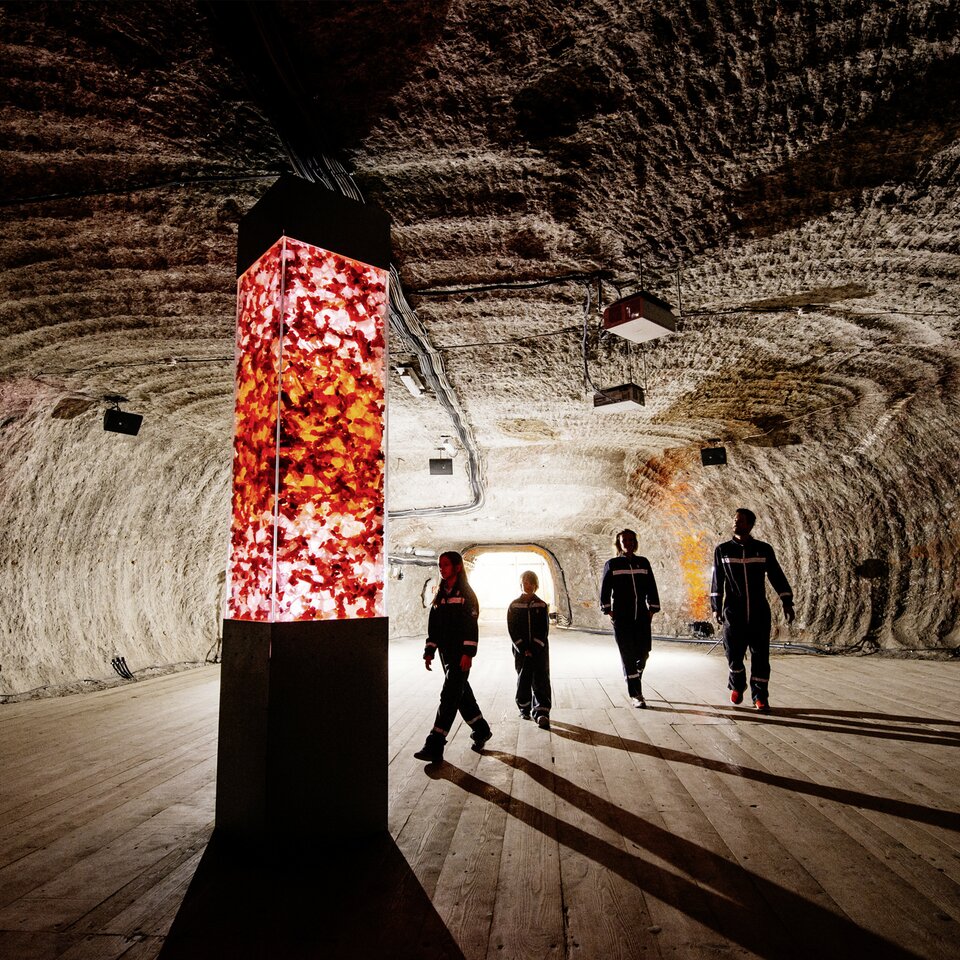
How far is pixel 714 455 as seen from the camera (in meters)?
9.72

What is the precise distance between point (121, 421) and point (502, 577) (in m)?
34.5

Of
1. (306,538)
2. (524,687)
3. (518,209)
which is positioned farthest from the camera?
(524,687)

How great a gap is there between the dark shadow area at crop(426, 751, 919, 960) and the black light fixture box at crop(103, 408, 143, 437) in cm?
602

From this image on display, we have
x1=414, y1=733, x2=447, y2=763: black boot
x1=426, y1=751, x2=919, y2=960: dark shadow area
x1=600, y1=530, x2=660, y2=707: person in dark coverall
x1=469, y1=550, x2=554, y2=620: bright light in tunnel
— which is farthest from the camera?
x1=469, y1=550, x2=554, y2=620: bright light in tunnel

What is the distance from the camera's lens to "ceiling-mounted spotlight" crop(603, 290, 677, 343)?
15.3 ft

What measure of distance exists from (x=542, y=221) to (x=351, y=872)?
387 centimetres

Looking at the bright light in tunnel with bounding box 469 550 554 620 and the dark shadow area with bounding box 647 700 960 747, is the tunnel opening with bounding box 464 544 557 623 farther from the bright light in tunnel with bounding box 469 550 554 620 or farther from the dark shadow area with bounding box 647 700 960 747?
the dark shadow area with bounding box 647 700 960 747

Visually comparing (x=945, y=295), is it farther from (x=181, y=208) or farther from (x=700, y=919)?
(x=181, y=208)

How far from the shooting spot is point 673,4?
2.62m

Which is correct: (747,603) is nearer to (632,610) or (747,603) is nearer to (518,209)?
(632,610)

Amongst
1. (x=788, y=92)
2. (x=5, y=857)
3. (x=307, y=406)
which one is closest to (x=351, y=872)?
(x=5, y=857)

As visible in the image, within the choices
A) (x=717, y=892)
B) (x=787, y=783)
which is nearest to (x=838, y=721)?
(x=787, y=783)

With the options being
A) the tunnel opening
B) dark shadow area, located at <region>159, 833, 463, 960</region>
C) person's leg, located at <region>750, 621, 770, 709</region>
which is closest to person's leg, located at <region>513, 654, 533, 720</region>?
person's leg, located at <region>750, 621, 770, 709</region>

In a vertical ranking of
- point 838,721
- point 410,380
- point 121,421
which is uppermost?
point 410,380
